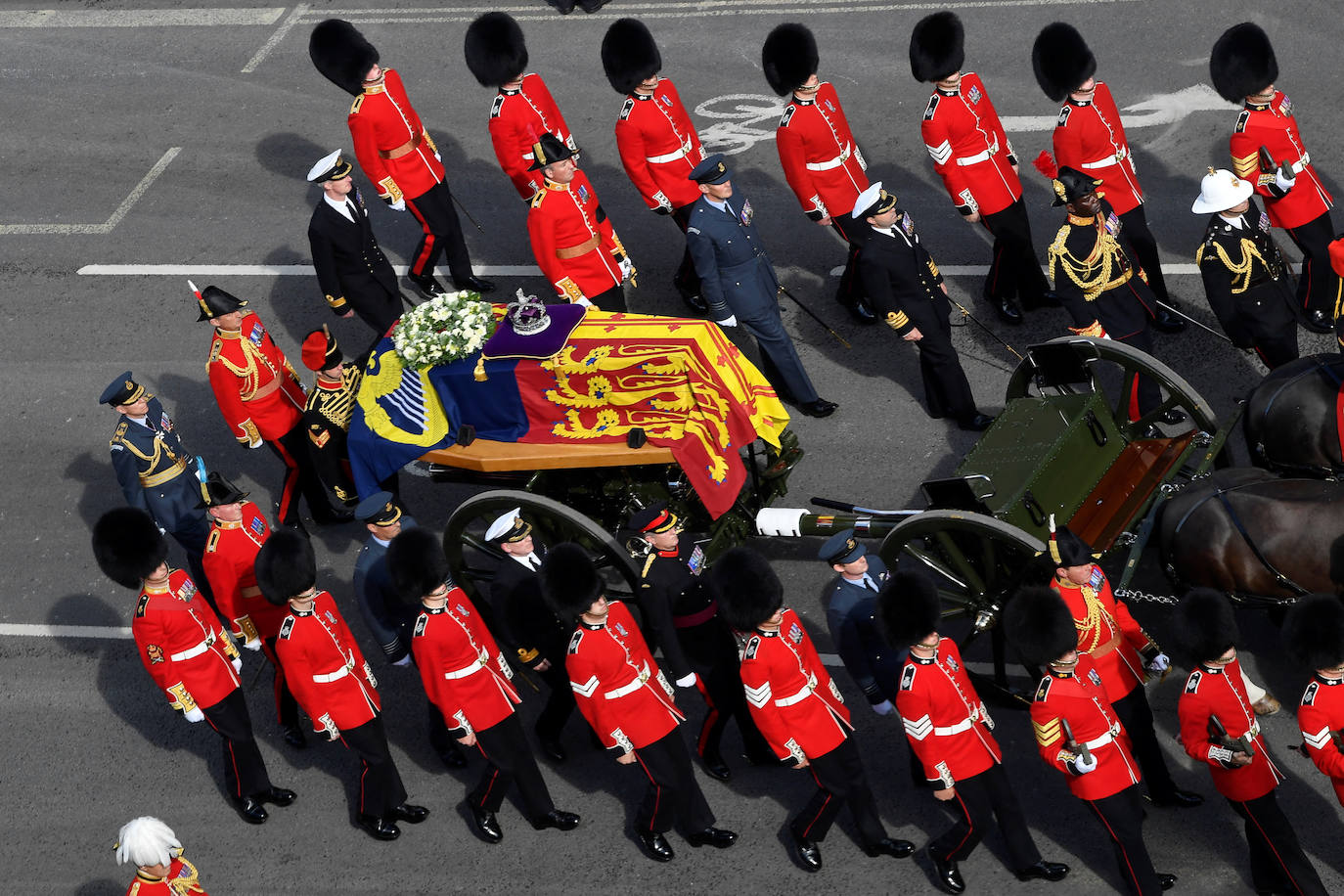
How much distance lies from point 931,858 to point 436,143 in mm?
8293

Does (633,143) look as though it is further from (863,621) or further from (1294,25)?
(1294,25)

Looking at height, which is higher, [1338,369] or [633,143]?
[1338,369]

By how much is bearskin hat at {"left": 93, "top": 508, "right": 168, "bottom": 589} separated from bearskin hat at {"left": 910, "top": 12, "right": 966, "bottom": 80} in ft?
20.4

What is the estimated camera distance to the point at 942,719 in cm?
787

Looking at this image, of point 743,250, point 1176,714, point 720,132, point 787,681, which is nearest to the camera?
point 787,681

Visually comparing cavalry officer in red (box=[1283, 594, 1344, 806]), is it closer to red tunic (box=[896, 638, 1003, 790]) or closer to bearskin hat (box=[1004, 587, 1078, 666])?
bearskin hat (box=[1004, 587, 1078, 666])

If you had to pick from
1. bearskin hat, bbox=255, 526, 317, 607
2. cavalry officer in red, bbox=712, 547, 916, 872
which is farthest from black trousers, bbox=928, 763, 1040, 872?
bearskin hat, bbox=255, 526, 317, 607

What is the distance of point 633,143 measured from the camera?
39.8 feet


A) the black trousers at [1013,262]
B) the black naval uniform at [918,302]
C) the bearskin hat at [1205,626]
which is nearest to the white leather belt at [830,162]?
the black trousers at [1013,262]

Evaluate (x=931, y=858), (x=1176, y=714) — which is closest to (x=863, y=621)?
(x=931, y=858)

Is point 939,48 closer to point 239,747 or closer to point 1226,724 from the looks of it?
point 1226,724

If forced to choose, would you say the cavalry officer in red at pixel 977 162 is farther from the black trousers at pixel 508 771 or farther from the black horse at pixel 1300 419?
the black trousers at pixel 508 771

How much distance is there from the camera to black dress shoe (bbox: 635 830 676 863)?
8.58m

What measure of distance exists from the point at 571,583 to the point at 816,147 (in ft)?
16.1
